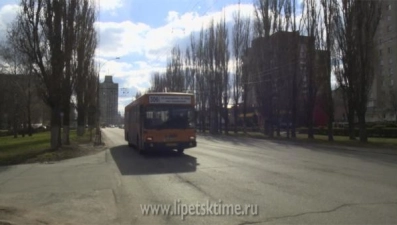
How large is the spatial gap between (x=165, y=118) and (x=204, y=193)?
37.6 ft

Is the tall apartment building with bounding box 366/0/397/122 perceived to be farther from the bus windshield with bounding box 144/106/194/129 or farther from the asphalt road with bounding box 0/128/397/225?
the asphalt road with bounding box 0/128/397/225

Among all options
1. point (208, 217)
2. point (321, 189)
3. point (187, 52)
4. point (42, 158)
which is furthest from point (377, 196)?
point (187, 52)

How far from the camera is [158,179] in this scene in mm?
13578

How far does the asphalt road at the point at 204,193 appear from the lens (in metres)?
8.02

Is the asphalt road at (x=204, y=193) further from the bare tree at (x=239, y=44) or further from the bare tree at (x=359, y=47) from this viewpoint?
the bare tree at (x=239, y=44)

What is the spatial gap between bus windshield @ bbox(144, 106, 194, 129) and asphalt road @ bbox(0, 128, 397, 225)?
5078 millimetres

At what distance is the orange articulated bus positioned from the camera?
21531mm

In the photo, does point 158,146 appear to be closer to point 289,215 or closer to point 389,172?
point 389,172

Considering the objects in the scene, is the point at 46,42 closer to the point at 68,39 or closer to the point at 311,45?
the point at 68,39

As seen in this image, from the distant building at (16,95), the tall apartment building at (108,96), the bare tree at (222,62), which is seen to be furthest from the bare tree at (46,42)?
the tall apartment building at (108,96)

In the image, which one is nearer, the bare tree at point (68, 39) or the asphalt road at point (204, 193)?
the asphalt road at point (204, 193)

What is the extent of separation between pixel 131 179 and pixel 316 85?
31260 millimetres

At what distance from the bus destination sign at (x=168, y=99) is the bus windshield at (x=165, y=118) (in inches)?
10.1

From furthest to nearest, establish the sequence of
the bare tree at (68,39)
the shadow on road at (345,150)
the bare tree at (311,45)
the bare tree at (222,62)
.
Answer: the bare tree at (222,62), the bare tree at (311,45), the bare tree at (68,39), the shadow on road at (345,150)
